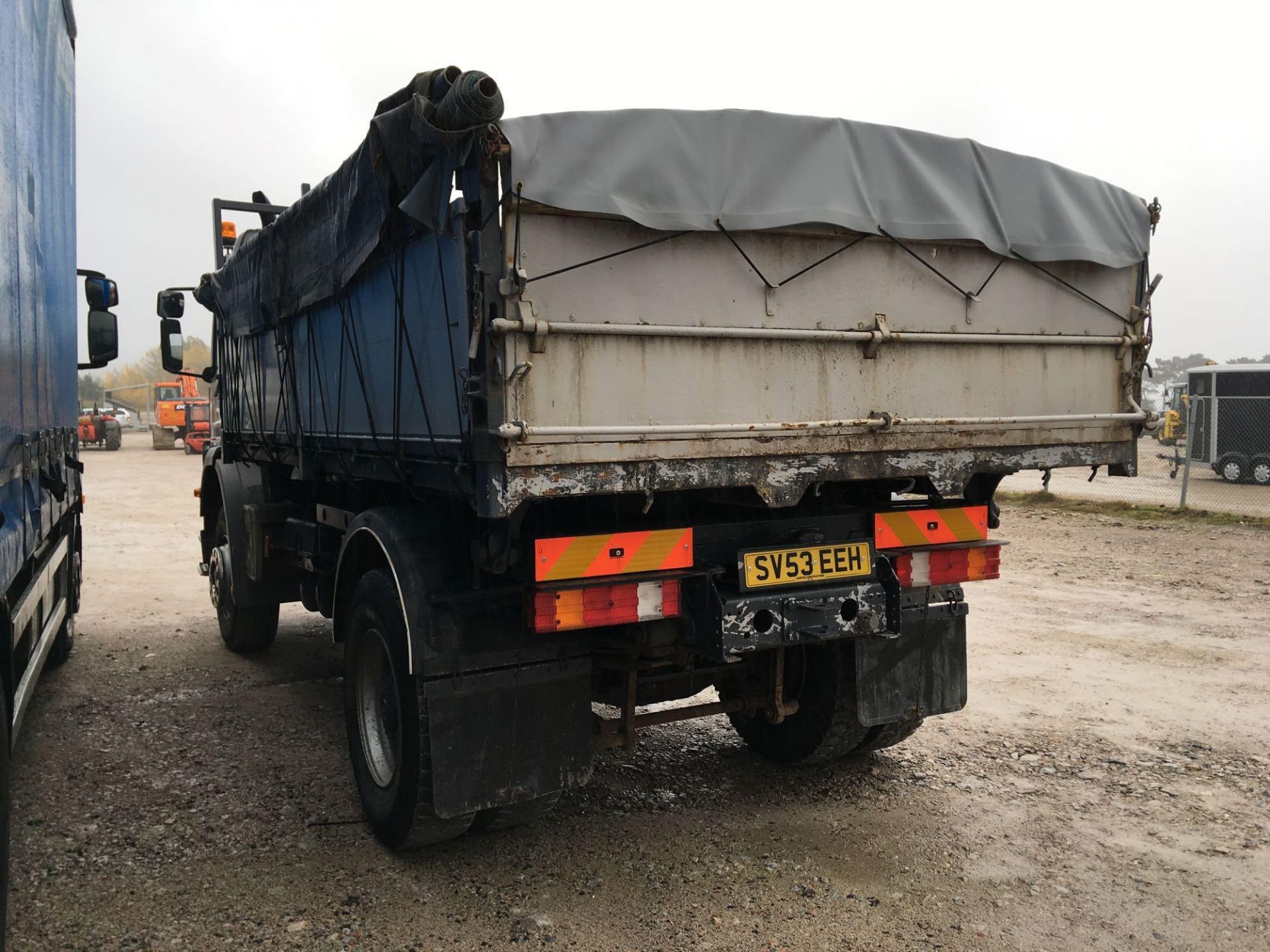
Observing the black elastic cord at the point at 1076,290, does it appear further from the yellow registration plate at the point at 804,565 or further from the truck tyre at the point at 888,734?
the truck tyre at the point at 888,734

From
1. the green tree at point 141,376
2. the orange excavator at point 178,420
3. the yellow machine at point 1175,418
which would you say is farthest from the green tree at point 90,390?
the yellow machine at point 1175,418

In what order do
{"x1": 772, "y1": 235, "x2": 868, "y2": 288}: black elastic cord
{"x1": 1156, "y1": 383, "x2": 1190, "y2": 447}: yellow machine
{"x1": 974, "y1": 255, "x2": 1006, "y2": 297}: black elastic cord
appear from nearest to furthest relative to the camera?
→ {"x1": 772, "y1": 235, "x2": 868, "y2": 288}: black elastic cord < {"x1": 974, "y1": 255, "x2": 1006, "y2": 297}: black elastic cord < {"x1": 1156, "y1": 383, "x2": 1190, "y2": 447}: yellow machine

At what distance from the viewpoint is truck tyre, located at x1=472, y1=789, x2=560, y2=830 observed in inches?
145

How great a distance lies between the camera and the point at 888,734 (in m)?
4.60

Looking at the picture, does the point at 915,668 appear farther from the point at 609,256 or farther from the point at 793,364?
the point at 609,256

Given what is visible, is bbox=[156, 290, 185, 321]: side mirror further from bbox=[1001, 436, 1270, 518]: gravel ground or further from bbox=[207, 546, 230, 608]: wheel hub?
bbox=[1001, 436, 1270, 518]: gravel ground

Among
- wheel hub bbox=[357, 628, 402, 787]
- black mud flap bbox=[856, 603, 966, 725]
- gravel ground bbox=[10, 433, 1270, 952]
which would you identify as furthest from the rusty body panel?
gravel ground bbox=[10, 433, 1270, 952]

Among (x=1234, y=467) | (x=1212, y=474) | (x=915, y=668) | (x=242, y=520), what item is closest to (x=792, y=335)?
(x=915, y=668)

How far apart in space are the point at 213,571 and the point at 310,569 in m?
2.14

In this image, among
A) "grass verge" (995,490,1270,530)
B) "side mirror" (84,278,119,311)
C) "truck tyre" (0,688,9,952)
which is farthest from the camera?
"grass verge" (995,490,1270,530)

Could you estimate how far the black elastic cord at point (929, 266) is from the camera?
11.9ft

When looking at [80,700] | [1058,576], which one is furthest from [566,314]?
[1058,576]

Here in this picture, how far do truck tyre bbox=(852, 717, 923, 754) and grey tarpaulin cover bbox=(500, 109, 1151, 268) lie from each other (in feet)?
7.12

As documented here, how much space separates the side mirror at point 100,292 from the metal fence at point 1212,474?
14222 mm
